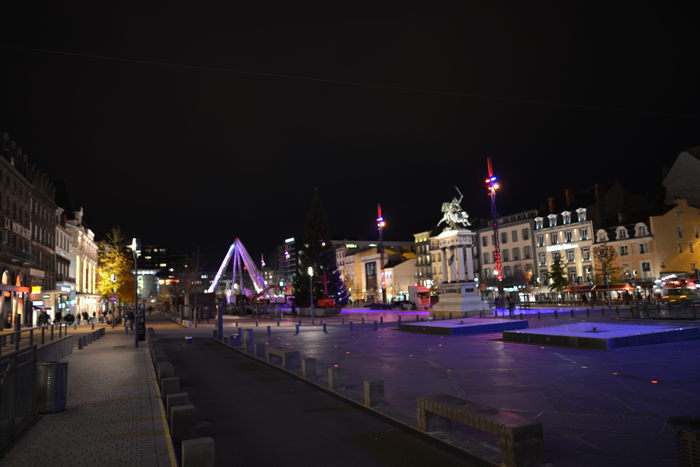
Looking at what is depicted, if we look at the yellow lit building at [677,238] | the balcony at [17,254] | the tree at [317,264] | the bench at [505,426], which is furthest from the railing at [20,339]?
the yellow lit building at [677,238]

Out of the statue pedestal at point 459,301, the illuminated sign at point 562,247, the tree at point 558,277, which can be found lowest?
the statue pedestal at point 459,301

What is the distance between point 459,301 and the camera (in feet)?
148

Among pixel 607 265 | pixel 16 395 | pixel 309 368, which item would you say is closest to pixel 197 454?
pixel 16 395

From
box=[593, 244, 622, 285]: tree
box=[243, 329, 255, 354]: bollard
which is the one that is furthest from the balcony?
box=[593, 244, 622, 285]: tree

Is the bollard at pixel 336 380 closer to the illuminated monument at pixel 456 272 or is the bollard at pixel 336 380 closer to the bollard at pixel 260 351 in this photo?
the bollard at pixel 260 351

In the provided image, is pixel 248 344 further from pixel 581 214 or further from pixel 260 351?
pixel 581 214

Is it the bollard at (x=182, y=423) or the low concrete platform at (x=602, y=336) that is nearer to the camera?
the bollard at (x=182, y=423)

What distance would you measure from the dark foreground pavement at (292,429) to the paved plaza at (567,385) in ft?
3.04

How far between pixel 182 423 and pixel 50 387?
14.6 feet

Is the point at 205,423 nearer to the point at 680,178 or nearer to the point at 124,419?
the point at 124,419

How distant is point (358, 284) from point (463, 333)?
101984 millimetres

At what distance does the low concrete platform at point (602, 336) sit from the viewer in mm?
20766

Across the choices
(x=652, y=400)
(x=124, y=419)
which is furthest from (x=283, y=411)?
(x=652, y=400)

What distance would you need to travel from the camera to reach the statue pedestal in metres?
44.8
